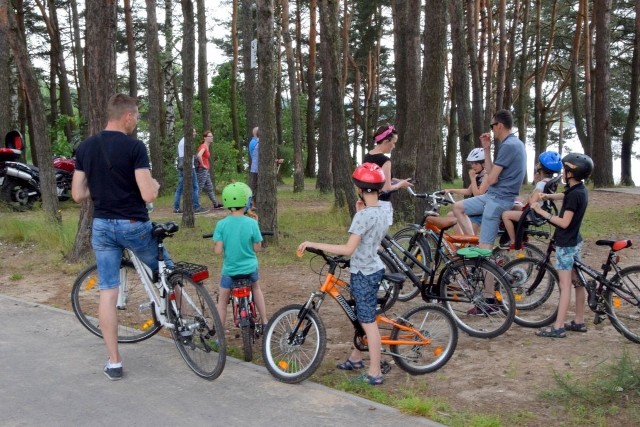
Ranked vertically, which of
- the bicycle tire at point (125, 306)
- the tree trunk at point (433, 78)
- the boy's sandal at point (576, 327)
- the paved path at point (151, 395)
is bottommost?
the paved path at point (151, 395)

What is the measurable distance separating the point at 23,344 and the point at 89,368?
1049mm

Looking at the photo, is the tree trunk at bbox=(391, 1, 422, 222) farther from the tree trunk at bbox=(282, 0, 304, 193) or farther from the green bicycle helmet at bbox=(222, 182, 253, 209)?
the tree trunk at bbox=(282, 0, 304, 193)

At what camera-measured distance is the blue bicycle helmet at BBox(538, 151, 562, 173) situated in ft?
24.8

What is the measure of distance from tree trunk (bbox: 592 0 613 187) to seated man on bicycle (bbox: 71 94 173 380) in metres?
20.0

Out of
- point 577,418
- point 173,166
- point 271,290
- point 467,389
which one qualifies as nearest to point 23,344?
point 271,290

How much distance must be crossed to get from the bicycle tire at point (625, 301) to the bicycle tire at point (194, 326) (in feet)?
11.7

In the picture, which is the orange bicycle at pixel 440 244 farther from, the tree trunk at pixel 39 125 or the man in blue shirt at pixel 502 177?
the tree trunk at pixel 39 125

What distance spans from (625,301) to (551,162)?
183 cm

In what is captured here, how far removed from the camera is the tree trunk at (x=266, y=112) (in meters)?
10.9

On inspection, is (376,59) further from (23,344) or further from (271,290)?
(23,344)

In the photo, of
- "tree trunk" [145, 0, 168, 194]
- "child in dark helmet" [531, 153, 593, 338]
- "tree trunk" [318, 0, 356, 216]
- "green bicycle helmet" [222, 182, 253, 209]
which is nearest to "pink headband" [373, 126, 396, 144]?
"child in dark helmet" [531, 153, 593, 338]

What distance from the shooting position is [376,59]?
141ft

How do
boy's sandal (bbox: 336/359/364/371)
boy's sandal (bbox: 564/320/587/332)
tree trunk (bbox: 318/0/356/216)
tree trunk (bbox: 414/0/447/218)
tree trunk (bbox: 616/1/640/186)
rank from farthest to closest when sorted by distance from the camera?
tree trunk (bbox: 616/1/640/186) → tree trunk (bbox: 318/0/356/216) → tree trunk (bbox: 414/0/447/218) → boy's sandal (bbox: 564/320/587/332) → boy's sandal (bbox: 336/359/364/371)

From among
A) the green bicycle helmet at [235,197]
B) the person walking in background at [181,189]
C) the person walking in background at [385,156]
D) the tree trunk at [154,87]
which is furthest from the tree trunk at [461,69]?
the green bicycle helmet at [235,197]
